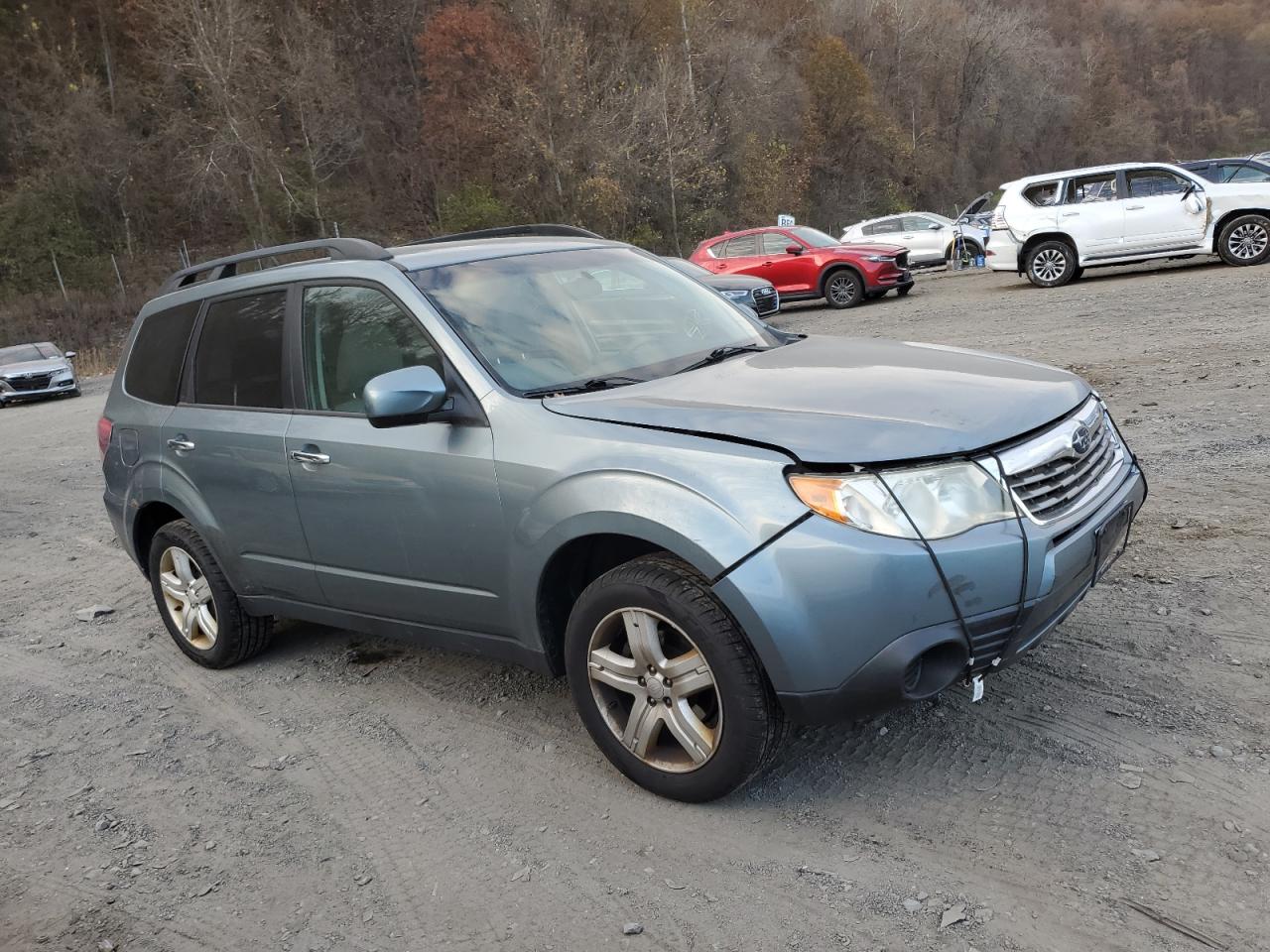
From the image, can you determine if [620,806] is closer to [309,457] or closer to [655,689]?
[655,689]

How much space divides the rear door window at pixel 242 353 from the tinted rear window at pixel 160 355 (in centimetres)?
19

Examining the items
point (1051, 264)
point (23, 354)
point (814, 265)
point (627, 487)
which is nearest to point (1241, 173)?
point (1051, 264)

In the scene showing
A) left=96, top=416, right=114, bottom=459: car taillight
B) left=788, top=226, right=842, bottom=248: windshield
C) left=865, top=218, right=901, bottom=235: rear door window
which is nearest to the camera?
left=96, top=416, right=114, bottom=459: car taillight

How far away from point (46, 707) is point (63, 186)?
40.4 metres

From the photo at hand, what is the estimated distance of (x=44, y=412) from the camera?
65.0 ft

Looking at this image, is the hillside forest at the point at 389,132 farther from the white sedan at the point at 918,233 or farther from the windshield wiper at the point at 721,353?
the windshield wiper at the point at 721,353

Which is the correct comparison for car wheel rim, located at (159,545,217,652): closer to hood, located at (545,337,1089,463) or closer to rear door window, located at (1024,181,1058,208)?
hood, located at (545,337,1089,463)

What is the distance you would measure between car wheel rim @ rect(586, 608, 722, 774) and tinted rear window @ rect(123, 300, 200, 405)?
2.76m

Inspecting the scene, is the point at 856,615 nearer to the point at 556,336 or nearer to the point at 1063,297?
the point at 556,336

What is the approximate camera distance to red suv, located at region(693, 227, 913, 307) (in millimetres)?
19250

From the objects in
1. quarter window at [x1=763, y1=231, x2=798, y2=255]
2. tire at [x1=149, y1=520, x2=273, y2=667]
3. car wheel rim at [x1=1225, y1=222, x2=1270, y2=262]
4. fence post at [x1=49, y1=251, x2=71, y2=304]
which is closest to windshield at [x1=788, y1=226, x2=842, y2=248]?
quarter window at [x1=763, y1=231, x2=798, y2=255]

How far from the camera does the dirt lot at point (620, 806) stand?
2697mm

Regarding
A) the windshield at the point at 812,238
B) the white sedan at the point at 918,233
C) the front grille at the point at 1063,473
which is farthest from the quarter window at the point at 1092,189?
the front grille at the point at 1063,473

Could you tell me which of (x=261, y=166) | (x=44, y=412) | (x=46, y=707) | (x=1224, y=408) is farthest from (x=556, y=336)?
(x=261, y=166)
